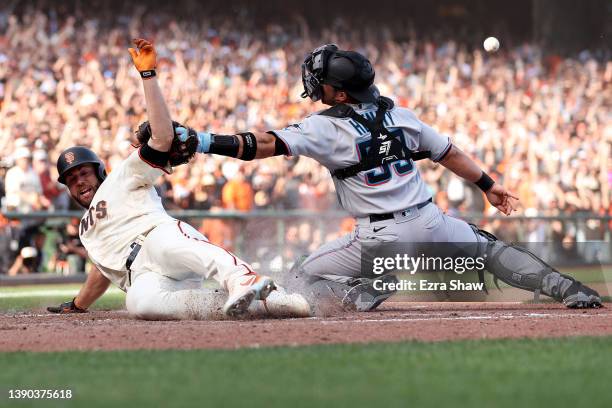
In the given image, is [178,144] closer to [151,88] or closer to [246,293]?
[151,88]

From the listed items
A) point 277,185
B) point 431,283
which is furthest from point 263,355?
point 277,185

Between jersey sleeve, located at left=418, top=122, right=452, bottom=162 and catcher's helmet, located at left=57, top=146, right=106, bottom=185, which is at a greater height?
jersey sleeve, located at left=418, top=122, right=452, bottom=162

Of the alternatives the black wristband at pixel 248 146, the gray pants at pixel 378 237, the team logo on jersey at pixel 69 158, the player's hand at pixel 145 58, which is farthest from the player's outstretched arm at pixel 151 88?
the gray pants at pixel 378 237

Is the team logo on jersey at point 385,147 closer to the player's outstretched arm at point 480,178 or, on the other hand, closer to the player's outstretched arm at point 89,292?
the player's outstretched arm at point 480,178

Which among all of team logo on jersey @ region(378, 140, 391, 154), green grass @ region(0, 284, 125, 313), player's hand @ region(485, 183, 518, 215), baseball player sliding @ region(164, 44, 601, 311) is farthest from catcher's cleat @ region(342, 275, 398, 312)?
green grass @ region(0, 284, 125, 313)

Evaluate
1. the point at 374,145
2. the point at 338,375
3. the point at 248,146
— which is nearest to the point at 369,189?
the point at 374,145

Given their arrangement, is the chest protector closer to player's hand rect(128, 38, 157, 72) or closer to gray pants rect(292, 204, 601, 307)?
gray pants rect(292, 204, 601, 307)
